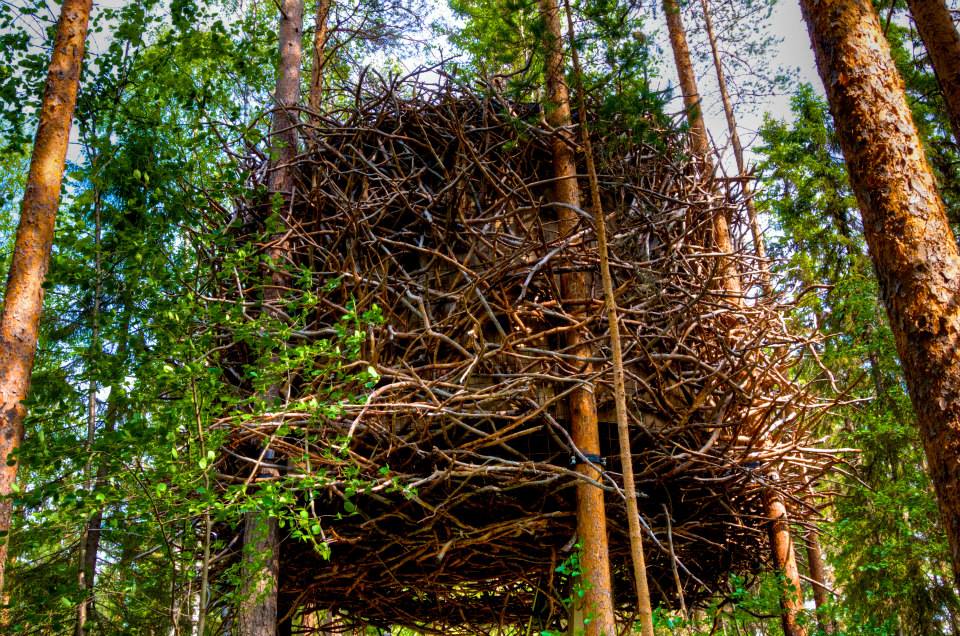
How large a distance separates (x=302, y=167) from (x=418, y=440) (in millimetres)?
2667

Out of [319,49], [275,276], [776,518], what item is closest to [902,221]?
[776,518]

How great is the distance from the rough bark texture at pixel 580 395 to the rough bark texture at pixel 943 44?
7.59ft

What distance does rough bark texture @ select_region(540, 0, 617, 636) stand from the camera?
437 centimetres

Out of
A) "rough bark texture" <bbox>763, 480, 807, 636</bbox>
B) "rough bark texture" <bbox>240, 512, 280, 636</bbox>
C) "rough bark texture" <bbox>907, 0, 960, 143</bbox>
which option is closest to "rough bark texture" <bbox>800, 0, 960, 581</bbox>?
"rough bark texture" <bbox>907, 0, 960, 143</bbox>

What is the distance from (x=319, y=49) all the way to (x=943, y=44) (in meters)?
7.06

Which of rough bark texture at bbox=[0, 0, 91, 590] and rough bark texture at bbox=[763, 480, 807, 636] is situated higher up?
rough bark texture at bbox=[0, 0, 91, 590]

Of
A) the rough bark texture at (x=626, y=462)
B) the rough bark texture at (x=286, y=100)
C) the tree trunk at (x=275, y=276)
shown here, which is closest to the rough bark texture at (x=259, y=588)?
the tree trunk at (x=275, y=276)

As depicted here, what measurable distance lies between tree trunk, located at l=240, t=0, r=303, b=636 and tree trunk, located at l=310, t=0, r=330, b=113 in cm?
140

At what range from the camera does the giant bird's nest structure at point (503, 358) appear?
4.66 metres

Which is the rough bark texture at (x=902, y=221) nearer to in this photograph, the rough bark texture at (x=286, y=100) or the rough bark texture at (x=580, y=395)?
the rough bark texture at (x=580, y=395)

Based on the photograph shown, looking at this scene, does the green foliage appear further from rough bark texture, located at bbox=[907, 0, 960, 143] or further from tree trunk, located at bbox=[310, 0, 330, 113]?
tree trunk, located at bbox=[310, 0, 330, 113]

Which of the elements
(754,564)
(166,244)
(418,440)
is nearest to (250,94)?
(166,244)

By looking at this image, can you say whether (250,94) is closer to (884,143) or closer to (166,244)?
(166,244)

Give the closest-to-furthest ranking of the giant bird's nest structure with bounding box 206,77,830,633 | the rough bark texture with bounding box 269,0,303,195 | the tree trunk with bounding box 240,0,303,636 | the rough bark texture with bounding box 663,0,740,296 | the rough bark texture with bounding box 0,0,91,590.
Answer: the rough bark texture with bounding box 0,0,91,590 < the tree trunk with bounding box 240,0,303,636 < the giant bird's nest structure with bounding box 206,77,830,633 < the rough bark texture with bounding box 269,0,303,195 < the rough bark texture with bounding box 663,0,740,296
